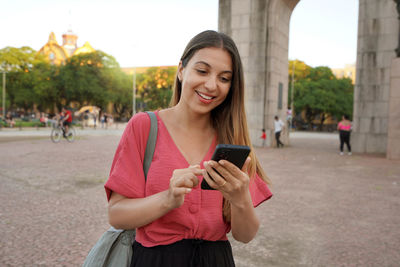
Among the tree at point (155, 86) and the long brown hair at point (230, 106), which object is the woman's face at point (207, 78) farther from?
the tree at point (155, 86)

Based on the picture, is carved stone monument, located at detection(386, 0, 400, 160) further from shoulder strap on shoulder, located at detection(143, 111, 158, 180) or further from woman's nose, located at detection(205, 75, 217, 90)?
shoulder strap on shoulder, located at detection(143, 111, 158, 180)

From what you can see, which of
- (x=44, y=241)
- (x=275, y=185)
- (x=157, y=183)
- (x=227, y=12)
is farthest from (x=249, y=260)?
(x=227, y=12)

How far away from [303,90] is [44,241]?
45453 mm

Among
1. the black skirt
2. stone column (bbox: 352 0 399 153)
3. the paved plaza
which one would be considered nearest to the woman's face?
the black skirt

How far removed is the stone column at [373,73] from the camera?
16469mm

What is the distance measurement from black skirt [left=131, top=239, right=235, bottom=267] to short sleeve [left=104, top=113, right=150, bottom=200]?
29cm

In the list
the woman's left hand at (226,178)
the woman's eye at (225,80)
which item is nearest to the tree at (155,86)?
the woman's eye at (225,80)

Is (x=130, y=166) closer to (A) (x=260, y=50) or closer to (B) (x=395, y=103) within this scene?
(B) (x=395, y=103)

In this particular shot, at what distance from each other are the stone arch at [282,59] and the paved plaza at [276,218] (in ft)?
22.3

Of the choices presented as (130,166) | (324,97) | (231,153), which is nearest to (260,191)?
(231,153)

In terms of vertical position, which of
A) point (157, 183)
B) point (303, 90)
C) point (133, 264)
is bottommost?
point (133, 264)

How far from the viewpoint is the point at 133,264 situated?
174 centimetres

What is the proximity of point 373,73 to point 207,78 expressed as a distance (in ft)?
56.9

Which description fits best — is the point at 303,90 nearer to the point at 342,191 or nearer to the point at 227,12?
the point at 227,12
